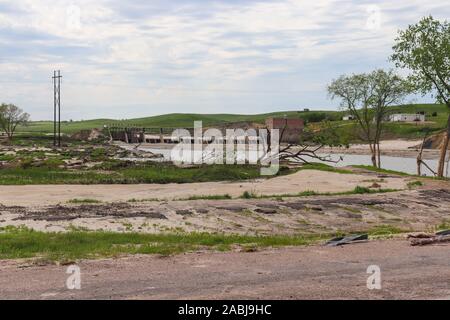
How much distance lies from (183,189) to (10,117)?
9514 cm

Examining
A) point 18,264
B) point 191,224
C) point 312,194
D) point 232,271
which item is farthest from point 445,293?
point 312,194

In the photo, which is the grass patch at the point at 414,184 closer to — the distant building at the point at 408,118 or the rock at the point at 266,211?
A: the rock at the point at 266,211

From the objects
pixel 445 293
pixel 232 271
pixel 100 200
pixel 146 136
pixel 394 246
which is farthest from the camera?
pixel 146 136

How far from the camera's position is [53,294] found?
1030 cm

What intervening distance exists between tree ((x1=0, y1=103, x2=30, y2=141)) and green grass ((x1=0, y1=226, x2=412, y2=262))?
107 meters

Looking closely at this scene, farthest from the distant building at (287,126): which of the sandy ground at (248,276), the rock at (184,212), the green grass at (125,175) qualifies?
the sandy ground at (248,276)

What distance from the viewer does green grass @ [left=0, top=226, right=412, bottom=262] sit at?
1455cm

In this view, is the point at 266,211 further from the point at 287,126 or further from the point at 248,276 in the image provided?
the point at 287,126

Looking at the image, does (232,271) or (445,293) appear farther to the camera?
(232,271)

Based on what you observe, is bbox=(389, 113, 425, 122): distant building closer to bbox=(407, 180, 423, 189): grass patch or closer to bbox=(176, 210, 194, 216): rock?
bbox=(407, 180, 423, 189): grass patch

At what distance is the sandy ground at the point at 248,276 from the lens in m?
10.3

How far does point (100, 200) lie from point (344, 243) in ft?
49.7
